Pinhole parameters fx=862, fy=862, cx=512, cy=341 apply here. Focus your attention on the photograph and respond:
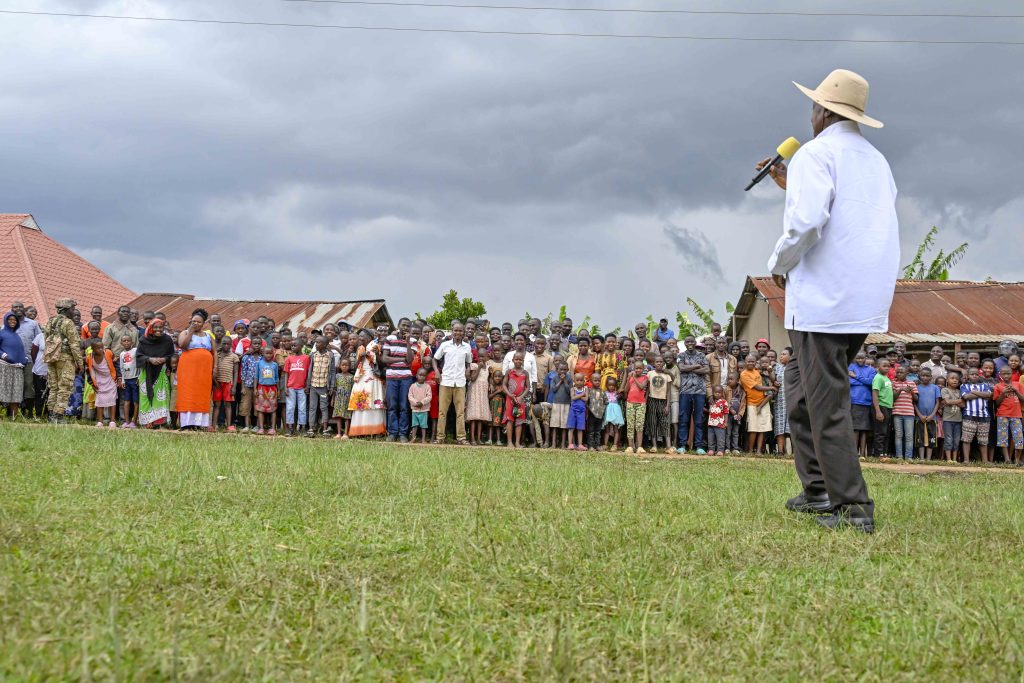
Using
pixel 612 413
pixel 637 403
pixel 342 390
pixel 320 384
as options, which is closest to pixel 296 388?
pixel 320 384

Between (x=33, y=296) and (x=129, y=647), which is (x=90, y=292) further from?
(x=129, y=647)

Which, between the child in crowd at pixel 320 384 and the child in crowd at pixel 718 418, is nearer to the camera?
the child in crowd at pixel 718 418

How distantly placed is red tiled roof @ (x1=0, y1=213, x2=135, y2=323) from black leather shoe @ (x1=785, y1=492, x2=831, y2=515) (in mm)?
24335

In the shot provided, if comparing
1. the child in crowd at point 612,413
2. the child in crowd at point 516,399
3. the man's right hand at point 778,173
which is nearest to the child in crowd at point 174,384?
the child in crowd at point 516,399

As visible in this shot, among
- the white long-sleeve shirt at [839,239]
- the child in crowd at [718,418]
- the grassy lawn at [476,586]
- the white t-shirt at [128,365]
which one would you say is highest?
the white long-sleeve shirt at [839,239]

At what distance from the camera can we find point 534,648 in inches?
95.0

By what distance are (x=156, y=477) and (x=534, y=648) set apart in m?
3.48

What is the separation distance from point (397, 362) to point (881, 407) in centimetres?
765

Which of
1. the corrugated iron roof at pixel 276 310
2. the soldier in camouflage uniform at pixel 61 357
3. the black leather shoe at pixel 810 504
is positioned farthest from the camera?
the corrugated iron roof at pixel 276 310

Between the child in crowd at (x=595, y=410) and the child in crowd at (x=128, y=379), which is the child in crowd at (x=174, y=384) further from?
the child in crowd at (x=595, y=410)

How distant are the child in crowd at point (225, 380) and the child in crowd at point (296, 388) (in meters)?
0.85

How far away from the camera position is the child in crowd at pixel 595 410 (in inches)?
527

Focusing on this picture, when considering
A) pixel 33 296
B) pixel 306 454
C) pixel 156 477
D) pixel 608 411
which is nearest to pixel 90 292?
pixel 33 296

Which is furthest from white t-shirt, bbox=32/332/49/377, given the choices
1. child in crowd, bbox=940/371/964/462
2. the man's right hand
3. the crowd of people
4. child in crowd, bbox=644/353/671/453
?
child in crowd, bbox=940/371/964/462
